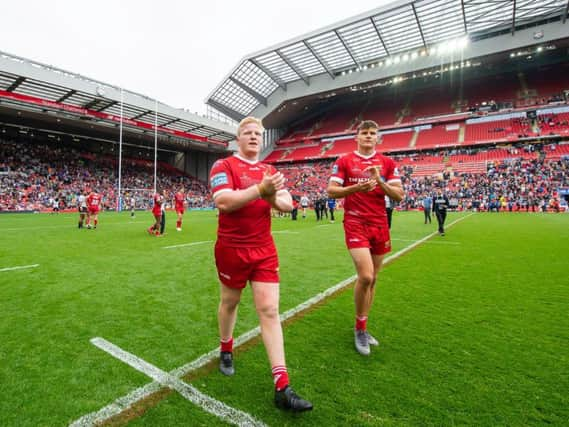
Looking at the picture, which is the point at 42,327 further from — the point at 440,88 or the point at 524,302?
the point at 440,88

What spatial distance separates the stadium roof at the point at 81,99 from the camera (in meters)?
23.8

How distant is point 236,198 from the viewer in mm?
1922

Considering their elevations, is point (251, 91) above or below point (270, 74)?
below

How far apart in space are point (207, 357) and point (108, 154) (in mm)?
48686

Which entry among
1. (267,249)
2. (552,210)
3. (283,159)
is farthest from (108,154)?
(552,210)

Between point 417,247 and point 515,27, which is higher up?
point 515,27

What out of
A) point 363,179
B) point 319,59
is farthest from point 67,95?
point 363,179

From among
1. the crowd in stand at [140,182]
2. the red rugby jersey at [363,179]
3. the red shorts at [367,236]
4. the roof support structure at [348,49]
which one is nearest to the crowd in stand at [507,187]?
the crowd in stand at [140,182]

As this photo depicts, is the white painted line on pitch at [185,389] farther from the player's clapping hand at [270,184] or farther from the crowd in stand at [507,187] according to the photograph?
the crowd in stand at [507,187]

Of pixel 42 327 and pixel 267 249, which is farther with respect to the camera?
pixel 42 327

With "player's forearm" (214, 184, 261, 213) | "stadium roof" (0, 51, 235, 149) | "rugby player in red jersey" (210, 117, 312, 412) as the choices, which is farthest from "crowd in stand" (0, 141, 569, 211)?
"player's forearm" (214, 184, 261, 213)

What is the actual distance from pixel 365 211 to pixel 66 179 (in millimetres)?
39104

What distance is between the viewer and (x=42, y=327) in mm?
3229

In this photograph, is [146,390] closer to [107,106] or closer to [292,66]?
[107,106]
